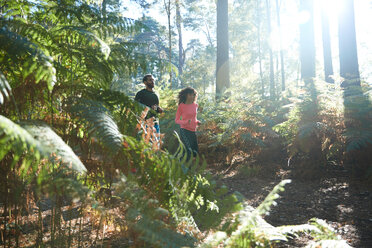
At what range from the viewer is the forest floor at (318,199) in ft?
10.0

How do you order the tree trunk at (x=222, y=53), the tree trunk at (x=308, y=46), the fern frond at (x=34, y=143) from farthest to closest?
the tree trunk at (x=308, y=46), the tree trunk at (x=222, y=53), the fern frond at (x=34, y=143)

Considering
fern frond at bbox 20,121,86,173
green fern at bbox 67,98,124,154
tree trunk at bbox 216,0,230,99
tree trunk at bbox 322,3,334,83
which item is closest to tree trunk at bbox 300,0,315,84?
tree trunk at bbox 322,3,334,83

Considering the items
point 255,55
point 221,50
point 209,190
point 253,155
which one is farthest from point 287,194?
point 255,55

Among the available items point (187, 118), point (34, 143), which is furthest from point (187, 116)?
point (34, 143)

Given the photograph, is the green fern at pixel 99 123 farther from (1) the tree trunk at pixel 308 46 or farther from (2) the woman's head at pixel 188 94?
(1) the tree trunk at pixel 308 46

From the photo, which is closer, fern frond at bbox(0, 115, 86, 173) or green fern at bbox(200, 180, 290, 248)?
fern frond at bbox(0, 115, 86, 173)

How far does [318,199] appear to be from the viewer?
13.2 ft

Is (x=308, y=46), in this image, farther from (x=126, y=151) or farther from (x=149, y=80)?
(x=126, y=151)

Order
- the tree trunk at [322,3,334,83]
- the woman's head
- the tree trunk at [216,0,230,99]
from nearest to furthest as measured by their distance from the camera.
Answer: the woman's head < the tree trunk at [216,0,230,99] < the tree trunk at [322,3,334,83]

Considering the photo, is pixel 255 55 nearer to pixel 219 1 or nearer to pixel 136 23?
pixel 219 1

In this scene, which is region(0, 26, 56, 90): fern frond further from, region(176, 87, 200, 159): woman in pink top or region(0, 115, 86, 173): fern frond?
region(176, 87, 200, 159): woman in pink top

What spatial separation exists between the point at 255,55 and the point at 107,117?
115 feet

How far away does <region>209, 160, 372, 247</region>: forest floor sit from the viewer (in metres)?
3.06

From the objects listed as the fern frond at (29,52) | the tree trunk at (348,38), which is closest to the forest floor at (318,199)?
the fern frond at (29,52)
